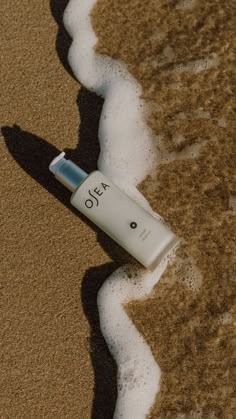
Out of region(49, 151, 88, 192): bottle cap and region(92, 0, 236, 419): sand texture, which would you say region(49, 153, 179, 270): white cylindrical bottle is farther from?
region(92, 0, 236, 419): sand texture

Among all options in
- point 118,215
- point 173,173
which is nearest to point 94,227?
point 118,215

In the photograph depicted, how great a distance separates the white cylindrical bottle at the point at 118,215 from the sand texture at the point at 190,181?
123mm

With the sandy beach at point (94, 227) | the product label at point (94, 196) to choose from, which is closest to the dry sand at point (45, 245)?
the sandy beach at point (94, 227)

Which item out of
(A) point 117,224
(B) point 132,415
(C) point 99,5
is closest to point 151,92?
(C) point 99,5

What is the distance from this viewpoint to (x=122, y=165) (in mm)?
1315

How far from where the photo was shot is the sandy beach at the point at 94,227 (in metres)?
1.21

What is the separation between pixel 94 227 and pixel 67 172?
18 centimetres

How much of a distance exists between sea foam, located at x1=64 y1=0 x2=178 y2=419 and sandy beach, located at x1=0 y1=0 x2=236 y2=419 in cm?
2

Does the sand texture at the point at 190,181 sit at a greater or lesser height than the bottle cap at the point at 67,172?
lesser

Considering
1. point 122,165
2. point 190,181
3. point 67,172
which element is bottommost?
point 190,181

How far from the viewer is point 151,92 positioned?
1.36 metres

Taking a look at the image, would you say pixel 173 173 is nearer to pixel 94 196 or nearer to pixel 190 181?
pixel 190 181

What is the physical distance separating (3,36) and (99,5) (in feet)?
0.92

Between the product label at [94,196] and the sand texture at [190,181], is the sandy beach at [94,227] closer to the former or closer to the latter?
the sand texture at [190,181]
